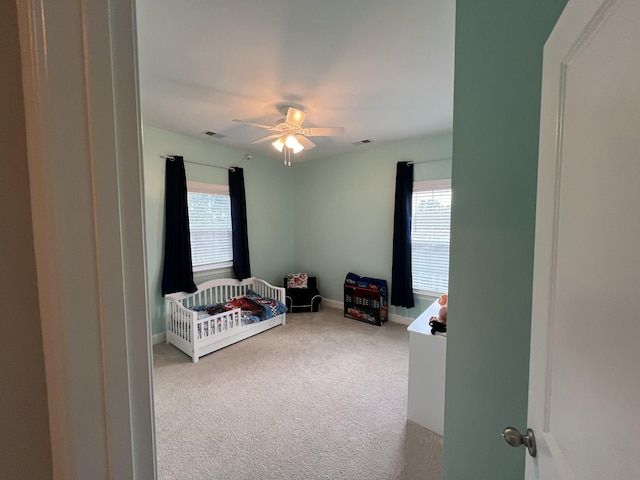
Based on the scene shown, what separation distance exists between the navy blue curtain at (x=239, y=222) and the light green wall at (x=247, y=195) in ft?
0.44

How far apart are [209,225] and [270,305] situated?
4.81 feet

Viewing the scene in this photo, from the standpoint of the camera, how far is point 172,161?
3.23m

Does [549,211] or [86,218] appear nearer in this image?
[86,218]

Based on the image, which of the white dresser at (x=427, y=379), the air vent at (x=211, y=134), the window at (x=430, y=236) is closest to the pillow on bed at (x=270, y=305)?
the window at (x=430, y=236)

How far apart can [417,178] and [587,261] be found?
334 centimetres

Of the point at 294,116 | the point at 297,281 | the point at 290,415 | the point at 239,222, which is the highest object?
the point at 294,116

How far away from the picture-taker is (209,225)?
373 cm

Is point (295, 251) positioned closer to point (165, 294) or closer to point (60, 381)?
point (165, 294)

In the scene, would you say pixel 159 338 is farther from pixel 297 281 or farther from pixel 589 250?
pixel 589 250

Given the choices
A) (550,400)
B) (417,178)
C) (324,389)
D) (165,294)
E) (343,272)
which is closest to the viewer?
(550,400)

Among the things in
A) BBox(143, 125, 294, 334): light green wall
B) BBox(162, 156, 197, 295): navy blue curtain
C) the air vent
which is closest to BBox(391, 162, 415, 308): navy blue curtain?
BBox(143, 125, 294, 334): light green wall

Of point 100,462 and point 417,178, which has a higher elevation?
point 417,178

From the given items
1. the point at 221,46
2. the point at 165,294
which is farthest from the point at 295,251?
the point at 221,46

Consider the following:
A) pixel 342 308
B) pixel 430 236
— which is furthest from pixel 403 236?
pixel 342 308
